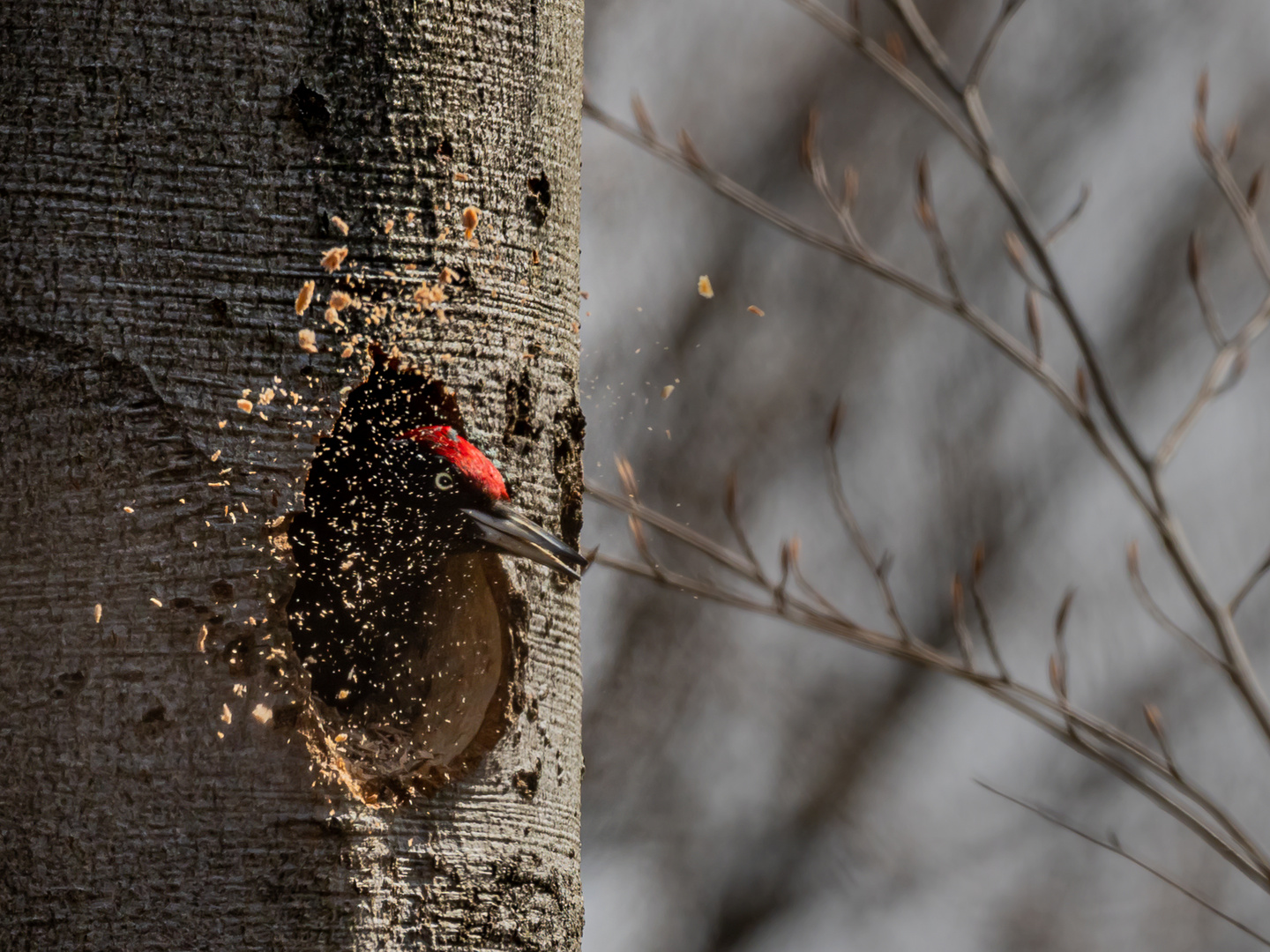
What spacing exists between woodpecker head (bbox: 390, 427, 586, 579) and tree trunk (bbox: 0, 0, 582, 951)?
0.10 meters

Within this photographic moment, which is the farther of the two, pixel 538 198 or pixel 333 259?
pixel 538 198

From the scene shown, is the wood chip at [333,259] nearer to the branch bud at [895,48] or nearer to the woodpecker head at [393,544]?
the woodpecker head at [393,544]

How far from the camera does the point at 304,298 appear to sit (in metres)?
1.21

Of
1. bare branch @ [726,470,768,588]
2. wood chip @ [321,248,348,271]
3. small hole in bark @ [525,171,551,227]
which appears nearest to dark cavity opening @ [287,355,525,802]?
wood chip @ [321,248,348,271]

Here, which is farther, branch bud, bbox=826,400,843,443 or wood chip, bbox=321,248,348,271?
branch bud, bbox=826,400,843,443

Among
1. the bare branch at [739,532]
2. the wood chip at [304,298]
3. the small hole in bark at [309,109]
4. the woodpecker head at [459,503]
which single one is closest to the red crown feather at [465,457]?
the woodpecker head at [459,503]

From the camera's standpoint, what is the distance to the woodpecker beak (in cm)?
133

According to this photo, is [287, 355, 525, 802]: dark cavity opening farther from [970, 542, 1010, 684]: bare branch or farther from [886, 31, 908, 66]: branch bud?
[886, 31, 908, 66]: branch bud

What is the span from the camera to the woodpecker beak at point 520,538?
4.36ft

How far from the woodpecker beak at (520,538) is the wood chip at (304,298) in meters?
0.26

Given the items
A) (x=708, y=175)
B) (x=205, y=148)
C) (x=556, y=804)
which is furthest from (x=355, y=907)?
(x=708, y=175)

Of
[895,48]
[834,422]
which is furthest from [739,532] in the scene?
[895,48]

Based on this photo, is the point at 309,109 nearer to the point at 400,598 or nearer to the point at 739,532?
the point at 400,598

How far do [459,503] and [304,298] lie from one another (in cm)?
26
